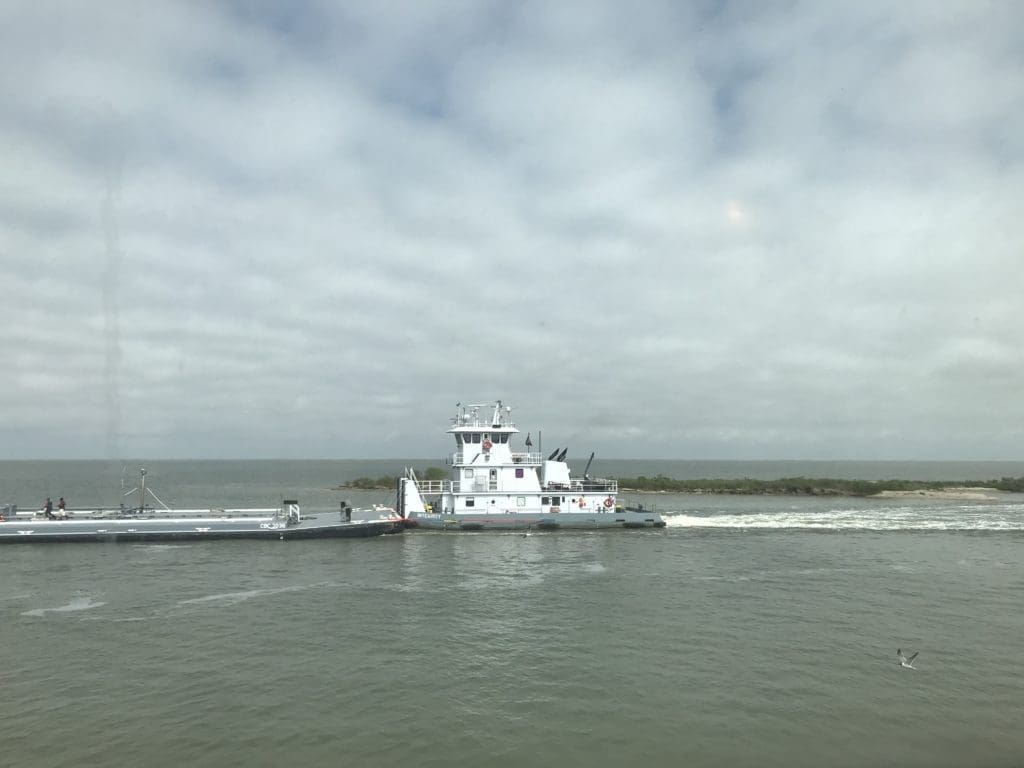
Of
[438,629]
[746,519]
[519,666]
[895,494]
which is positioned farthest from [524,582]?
[895,494]

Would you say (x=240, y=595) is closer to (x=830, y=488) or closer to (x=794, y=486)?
(x=794, y=486)

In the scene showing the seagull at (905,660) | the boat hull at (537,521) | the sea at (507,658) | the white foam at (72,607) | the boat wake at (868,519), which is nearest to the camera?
the sea at (507,658)

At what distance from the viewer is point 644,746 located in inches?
630

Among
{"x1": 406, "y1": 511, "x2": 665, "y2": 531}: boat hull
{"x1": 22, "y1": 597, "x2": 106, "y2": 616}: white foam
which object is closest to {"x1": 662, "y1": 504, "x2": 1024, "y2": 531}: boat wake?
{"x1": 406, "y1": 511, "x2": 665, "y2": 531}: boat hull

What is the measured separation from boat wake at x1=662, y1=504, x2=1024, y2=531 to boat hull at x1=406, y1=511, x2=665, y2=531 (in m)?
5.00

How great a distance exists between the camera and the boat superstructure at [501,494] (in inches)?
1960

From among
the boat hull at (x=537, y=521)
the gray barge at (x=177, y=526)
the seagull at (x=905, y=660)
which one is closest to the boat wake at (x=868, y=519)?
the boat hull at (x=537, y=521)

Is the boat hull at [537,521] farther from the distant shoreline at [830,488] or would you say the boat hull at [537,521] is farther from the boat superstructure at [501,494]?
the distant shoreline at [830,488]

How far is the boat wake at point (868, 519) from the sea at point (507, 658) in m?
14.0

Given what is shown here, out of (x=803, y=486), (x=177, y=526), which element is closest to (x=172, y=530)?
(x=177, y=526)

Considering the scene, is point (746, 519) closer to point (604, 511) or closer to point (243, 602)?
point (604, 511)

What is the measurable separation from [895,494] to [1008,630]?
7328cm

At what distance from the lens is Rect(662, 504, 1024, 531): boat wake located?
179 ft

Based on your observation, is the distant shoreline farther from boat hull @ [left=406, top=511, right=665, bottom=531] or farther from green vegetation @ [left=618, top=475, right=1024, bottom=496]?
boat hull @ [left=406, top=511, right=665, bottom=531]
